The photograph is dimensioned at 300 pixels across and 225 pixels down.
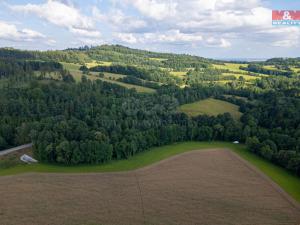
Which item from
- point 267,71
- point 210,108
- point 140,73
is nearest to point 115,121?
point 210,108

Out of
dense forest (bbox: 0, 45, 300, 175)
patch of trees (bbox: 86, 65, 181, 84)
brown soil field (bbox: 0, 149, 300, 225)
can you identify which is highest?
patch of trees (bbox: 86, 65, 181, 84)

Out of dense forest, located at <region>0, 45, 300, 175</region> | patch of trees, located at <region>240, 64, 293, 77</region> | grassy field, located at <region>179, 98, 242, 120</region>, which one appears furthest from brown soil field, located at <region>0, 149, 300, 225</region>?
patch of trees, located at <region>240, 64, 293, 77</region>

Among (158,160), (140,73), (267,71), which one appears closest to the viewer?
(158,160)

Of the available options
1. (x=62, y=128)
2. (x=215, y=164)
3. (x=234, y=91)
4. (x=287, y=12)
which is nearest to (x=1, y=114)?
(x=62, y=128)

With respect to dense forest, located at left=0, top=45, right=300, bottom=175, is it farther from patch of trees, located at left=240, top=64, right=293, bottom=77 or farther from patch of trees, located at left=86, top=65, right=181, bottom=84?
patch of trees, located at left=240, top=64, right=293, bottom=77

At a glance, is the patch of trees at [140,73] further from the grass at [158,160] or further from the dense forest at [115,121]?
the grass at [158,160]

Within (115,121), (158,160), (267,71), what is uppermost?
(267,71)

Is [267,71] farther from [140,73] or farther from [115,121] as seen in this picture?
[115,121]
